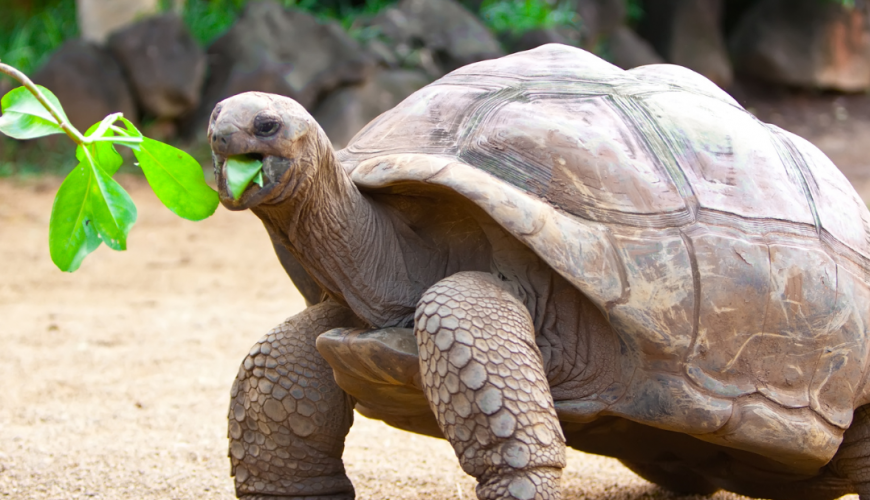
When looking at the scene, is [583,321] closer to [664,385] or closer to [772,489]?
[664,385]

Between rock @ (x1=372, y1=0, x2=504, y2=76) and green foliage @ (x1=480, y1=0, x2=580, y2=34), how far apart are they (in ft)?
1.76

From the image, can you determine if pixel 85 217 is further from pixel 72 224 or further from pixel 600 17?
pixel 600 17

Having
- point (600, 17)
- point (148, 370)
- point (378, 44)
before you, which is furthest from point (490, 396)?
point (600, 17)

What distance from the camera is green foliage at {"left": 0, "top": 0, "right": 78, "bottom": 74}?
8.98 meters

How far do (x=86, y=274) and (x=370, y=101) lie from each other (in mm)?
3987

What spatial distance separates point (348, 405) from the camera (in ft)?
8.08

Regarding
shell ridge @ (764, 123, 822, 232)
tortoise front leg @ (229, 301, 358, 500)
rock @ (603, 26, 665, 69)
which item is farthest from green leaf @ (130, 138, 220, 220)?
rock @ (603, 26, 665, 69)

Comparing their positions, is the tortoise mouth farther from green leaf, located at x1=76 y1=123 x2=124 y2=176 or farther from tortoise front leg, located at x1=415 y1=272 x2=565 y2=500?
tortoise front leg, located at x1=415 y1=272 x2=565 y2=500

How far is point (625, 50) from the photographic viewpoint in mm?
11914

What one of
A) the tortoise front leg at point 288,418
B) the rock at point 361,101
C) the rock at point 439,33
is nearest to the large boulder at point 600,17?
the rock at point 439,33

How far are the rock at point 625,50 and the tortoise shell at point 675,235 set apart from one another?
32.2 feet

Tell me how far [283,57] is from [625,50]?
15.8 feet

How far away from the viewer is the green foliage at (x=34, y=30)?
8.98 meters

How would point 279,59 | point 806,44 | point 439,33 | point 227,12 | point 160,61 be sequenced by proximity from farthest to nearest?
point 806,44 → point 227,12 → point 439,33 → point 279,59 → point 160,61
